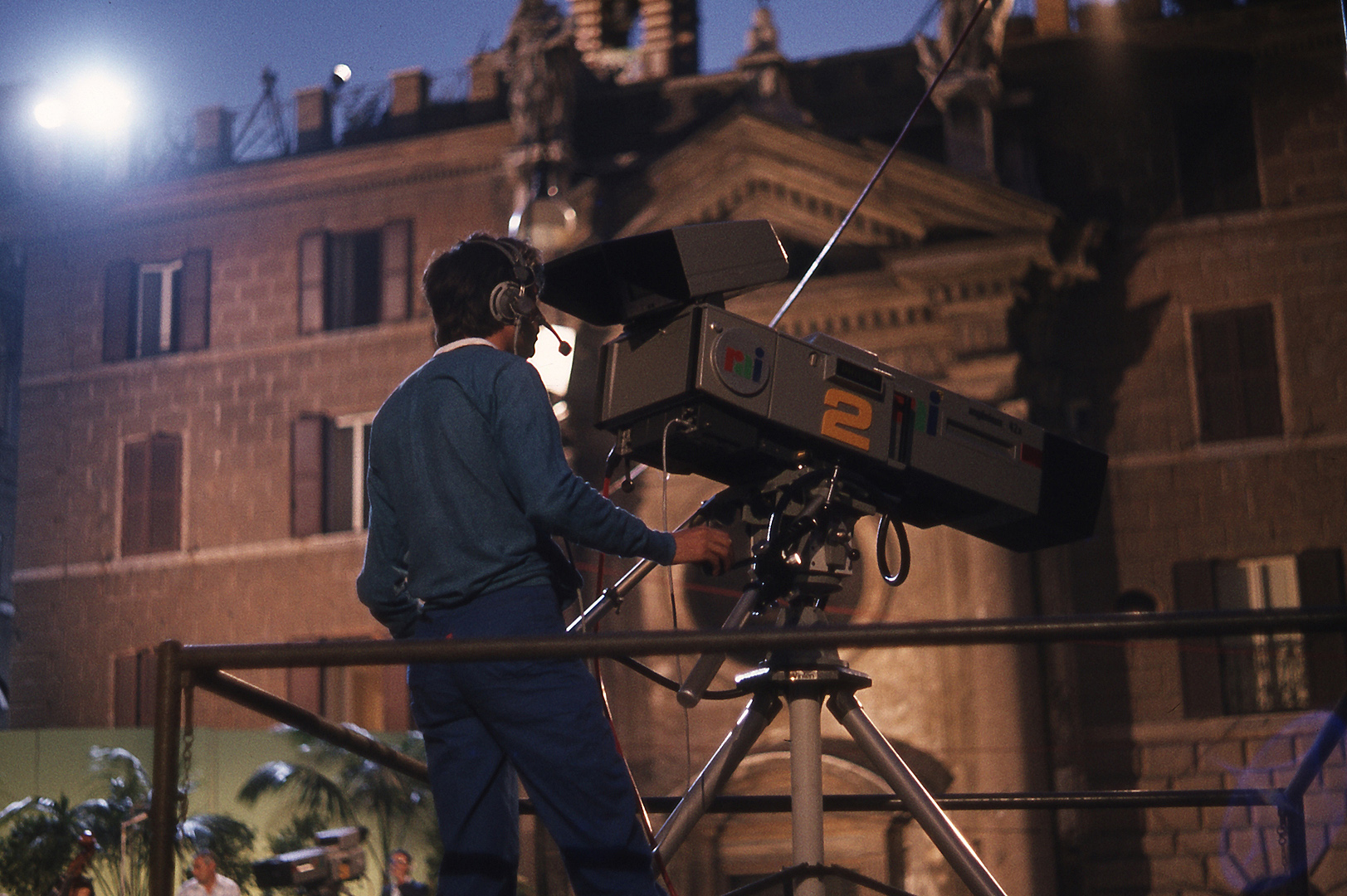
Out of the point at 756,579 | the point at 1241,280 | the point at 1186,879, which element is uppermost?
the point at 1241,280

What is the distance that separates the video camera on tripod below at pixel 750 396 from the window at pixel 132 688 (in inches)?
611

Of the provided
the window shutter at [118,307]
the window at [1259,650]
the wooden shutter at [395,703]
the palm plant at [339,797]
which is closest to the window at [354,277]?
the window shutter at [118,307]

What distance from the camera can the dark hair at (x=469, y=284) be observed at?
3160 mm

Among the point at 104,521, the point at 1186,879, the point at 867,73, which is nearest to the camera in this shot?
the point at 1186,879

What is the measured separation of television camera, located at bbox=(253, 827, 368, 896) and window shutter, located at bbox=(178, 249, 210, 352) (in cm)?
1422

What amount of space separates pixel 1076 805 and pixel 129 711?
624 inches

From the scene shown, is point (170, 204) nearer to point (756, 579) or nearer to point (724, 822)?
point (724, 822)

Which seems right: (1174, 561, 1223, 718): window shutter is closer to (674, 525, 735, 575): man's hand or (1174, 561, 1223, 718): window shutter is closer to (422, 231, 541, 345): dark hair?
(674, 525, 735, 575): man's hand

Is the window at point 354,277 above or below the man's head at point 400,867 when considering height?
above

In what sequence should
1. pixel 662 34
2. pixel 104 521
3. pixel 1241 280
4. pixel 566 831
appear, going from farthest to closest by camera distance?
pixel 662 34, pixel 104 521, pixel 1241 280, pixel 566 831

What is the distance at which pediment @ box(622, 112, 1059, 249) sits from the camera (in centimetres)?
1422

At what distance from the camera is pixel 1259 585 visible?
14.6m

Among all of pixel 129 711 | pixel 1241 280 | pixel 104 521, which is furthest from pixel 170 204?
pixel 1241 280

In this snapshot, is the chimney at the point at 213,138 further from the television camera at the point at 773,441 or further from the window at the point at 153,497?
the television camera at the point at 773,441
